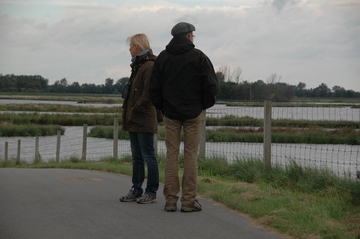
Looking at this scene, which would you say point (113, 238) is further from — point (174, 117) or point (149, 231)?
point (174, 117)

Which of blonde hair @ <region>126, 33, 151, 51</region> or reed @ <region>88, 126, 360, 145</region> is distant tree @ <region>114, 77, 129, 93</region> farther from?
reed @ <region>88, 126, 360, 145</region>

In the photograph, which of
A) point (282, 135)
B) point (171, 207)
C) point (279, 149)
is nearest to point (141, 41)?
point (171, 207)

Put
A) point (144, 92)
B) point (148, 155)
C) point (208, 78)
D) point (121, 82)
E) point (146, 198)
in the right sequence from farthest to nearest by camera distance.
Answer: point (121, 82) → point (148, 155) → point (146, 198) → point (144, 92) → point (208, 78)

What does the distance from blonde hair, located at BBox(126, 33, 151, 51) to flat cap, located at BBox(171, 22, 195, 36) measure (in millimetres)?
708

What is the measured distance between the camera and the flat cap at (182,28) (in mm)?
6988

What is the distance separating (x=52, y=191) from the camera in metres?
8.55

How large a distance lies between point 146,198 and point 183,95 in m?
1.55

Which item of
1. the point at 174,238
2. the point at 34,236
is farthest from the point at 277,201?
the point at 34,236

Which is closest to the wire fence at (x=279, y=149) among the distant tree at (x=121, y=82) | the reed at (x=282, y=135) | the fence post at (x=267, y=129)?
the reed at (x=282, y=135)

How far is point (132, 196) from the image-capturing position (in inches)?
308

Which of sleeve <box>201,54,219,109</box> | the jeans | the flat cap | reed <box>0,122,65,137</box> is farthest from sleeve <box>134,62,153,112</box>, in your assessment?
reed <box>0,122,65,137</box>

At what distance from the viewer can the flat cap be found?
6988 millimetres

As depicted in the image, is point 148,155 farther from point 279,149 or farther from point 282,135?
point 279,149

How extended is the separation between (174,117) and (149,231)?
1692mm
